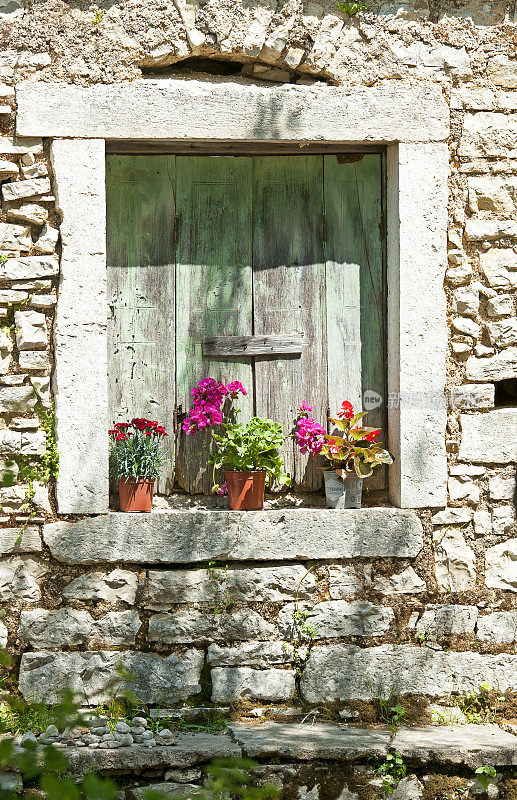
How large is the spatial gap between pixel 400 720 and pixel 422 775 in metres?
0.32

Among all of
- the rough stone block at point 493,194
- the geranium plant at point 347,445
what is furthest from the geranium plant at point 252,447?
the rough stone block at point 493,194

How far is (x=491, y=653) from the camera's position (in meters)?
3.43

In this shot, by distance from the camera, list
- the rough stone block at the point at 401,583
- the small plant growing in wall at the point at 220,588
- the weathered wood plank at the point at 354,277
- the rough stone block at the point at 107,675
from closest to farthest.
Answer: the rough stone block at the point at 107,675, the small plant growing in wall at the point at 220,588, the rough stone block at the point at 401,583, the weathered wood plank at the point at 354,277

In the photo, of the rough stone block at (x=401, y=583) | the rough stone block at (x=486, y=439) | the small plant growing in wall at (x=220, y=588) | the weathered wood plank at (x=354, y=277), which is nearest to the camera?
the small plant growing in wall at (x=220, y=588)

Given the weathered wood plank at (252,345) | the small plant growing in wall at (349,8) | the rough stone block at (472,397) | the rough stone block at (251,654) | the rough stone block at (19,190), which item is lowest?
the rough stone block at (251,654)

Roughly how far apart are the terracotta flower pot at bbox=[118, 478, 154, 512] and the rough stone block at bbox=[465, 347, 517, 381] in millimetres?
1509

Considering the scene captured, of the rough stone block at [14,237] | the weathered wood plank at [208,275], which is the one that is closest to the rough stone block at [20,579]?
the weathered wood plank at [208,275]

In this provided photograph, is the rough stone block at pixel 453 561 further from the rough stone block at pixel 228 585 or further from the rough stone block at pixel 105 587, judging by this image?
the rough stone block at pixel 105 587

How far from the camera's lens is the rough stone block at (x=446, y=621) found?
3.39 m

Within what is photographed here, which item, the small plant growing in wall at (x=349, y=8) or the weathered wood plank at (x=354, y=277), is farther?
the weathered wood plank at (x=354, y=277)

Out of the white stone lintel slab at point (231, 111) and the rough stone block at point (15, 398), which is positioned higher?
the white stone lintel slab at point (231, 111)

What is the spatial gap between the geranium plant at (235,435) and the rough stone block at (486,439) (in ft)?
2.74

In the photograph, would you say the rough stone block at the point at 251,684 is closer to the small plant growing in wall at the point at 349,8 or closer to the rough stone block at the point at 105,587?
the rough stone block at the point at 105,587

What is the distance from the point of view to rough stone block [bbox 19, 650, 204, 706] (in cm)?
317
